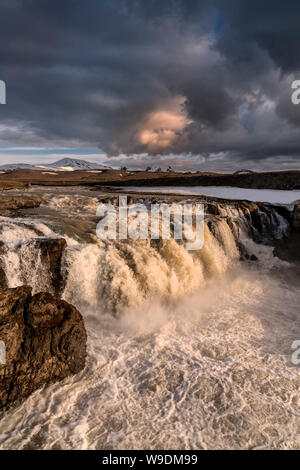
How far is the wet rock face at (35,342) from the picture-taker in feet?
20.9

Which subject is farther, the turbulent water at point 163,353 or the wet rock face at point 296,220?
the wet rock face at point 296,220

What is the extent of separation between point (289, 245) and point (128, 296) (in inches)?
612

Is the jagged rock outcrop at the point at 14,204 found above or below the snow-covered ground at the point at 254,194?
below

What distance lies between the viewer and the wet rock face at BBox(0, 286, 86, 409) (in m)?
6.36

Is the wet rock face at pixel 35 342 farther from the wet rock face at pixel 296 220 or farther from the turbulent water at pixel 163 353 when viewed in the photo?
the wet rock face at pixel 296 220

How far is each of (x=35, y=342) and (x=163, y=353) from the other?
3495mm

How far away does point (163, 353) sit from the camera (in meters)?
8.19

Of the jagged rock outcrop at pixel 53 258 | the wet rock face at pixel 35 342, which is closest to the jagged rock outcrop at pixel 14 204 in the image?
the jagged rock outcrop at pixel 53 258

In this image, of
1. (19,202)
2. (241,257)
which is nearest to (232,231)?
(241,257)

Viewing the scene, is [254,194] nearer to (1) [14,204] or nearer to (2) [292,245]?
(2) [292,245]

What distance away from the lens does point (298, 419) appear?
5.90 m

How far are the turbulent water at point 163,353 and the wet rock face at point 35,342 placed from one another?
0.32 meters

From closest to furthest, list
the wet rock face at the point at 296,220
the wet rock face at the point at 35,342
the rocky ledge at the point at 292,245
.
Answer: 1. the wet rock face at the point at 35,342
2. the rocky ledge at the point at 292,245
3. the wet rock face at the point at 296,220
